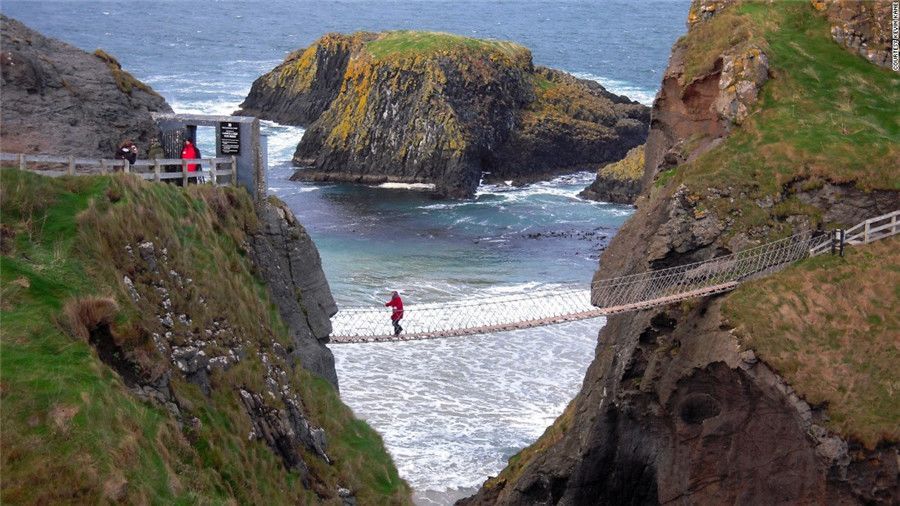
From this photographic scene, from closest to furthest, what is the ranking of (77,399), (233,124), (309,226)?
(77,399), (233,124), (309,226)

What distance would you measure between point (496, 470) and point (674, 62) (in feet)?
39.1

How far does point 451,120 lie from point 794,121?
40258mm

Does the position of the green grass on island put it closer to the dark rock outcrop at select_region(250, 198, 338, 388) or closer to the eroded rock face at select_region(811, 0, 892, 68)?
the eroded rock face at select_region(811, 0, 892, 68)

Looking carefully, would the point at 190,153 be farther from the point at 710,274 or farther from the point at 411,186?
the point at 411,186

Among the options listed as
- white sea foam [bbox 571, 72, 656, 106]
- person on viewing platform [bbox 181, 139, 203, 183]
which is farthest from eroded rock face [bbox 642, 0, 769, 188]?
white sea foam [bbox 571, 72, 656, 106]

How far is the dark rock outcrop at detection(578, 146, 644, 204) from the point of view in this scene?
6369 cm

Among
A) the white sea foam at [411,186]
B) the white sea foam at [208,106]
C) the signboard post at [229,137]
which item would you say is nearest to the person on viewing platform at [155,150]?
the signboard post at [229,137]

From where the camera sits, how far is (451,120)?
6850 centimetres

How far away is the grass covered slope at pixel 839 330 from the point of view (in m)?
22.9

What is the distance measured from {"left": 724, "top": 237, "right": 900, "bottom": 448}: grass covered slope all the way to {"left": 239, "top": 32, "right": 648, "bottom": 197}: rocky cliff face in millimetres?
40890

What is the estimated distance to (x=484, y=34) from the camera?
153m

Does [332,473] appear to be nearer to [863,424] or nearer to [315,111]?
[863,424]

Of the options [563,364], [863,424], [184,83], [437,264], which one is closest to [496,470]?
[563,364]

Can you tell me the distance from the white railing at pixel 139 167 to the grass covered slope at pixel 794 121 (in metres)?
10.9
